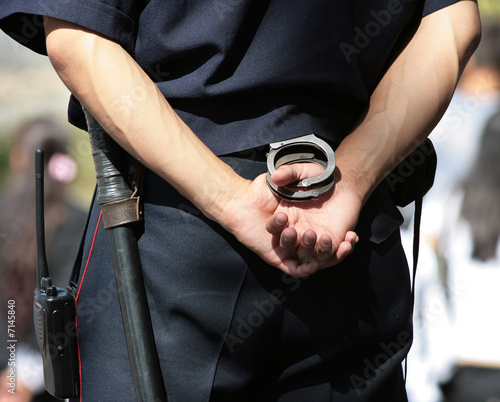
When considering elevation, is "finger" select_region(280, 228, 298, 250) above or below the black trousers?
above

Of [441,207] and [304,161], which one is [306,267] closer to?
[304,161]

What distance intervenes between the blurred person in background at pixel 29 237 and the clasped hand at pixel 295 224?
2393mm

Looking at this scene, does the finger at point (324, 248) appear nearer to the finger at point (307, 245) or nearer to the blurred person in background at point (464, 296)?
the finger at point (307, 245)

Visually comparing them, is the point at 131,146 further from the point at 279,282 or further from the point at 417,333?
the point at 417,333

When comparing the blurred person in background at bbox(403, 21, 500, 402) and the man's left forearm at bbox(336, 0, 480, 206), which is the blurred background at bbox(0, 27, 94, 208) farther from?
the man's left forearm at bbox(336, 0, 480, 206)

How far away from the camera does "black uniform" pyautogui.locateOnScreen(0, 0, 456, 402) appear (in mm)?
1172

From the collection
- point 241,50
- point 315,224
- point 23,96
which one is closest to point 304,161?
point 315,224

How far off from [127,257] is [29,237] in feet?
7.89

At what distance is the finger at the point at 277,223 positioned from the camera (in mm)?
1071

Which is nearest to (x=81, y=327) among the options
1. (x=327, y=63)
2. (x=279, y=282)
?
(x=279, y=282)

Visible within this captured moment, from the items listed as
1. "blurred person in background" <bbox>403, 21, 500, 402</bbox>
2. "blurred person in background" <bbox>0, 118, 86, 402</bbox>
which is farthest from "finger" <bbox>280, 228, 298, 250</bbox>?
"blurred person in background" <bbox>0, 118, 86, 402</bbox>

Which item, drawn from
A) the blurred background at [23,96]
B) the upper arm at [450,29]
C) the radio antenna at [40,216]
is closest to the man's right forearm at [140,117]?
the radio antenna at [40,216]

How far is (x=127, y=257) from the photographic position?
3.85ft

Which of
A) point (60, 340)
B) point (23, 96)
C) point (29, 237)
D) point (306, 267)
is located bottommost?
point (23, 96)
